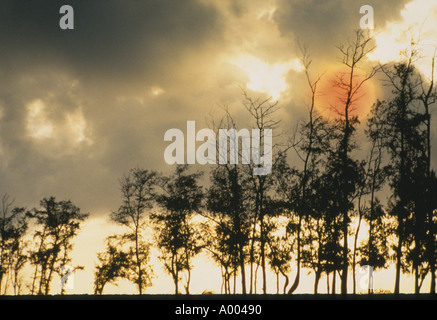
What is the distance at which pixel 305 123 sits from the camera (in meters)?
32.0
